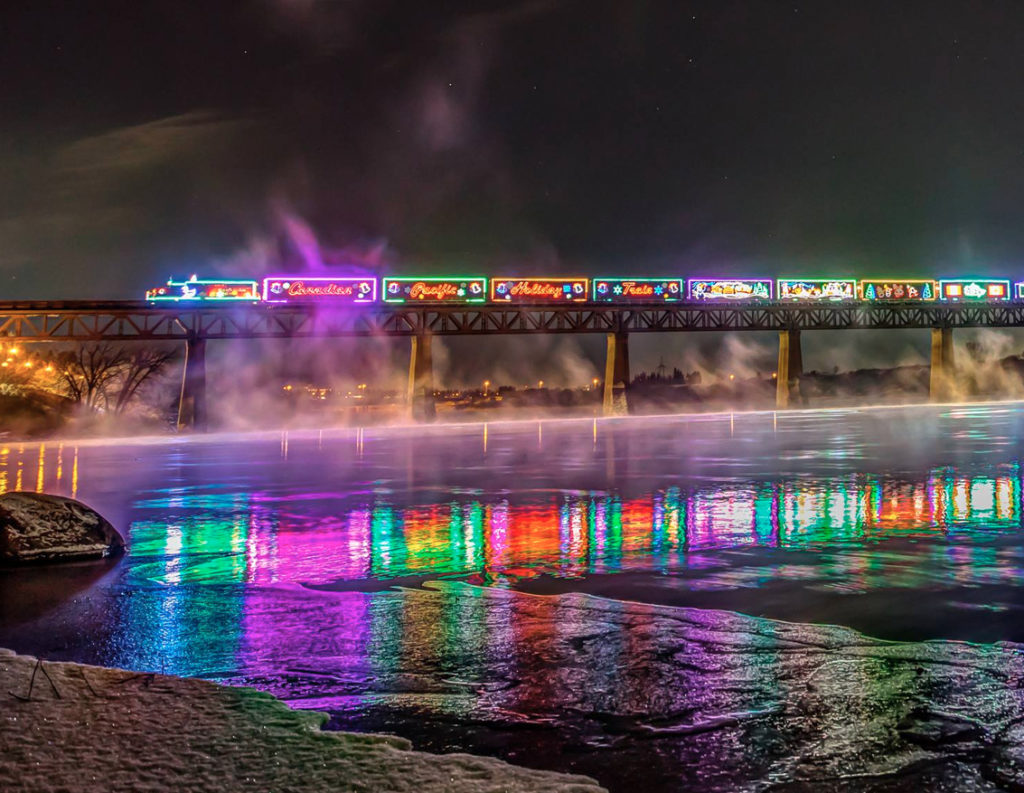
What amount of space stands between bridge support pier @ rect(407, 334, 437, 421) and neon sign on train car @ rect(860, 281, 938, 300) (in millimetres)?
44532

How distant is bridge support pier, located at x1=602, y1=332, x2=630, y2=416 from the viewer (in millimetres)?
70000

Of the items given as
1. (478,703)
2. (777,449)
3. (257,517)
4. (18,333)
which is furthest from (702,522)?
(18,333)

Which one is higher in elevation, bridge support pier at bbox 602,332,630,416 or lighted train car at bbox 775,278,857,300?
lighted train car at bbox 775,278,857,300

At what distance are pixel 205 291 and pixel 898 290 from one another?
211ft

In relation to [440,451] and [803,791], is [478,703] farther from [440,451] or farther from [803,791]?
[440,451]

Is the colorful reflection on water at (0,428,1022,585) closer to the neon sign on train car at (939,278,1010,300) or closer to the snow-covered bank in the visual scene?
the snow-covered bank

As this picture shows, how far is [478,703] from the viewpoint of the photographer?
4.49 metres

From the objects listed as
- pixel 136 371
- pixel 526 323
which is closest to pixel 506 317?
pixel 526 323

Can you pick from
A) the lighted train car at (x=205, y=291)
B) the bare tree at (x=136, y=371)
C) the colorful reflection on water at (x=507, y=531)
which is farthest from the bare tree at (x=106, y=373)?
the colorful reflection on water at (x=507, y=531)

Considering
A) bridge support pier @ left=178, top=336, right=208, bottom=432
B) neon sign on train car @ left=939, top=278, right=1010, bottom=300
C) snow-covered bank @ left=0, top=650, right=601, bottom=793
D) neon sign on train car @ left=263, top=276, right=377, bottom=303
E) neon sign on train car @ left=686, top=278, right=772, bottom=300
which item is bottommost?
snow-covered bank @ left=0, top=650, right=601, bottom=793

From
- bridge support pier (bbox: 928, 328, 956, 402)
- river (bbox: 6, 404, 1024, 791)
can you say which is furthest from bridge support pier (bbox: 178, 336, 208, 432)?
bridge support pier (bbox: 928, 328, 956, 402)

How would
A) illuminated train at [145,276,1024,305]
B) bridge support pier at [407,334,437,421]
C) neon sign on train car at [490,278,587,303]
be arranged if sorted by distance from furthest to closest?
neon sign on train car at [490,278,587,303] → illuminated train at [145,276,1024,305] → bridge support pier at [407,334,437,421]

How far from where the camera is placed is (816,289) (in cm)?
8450

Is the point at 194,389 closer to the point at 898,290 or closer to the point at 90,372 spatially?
the point at 90,372
